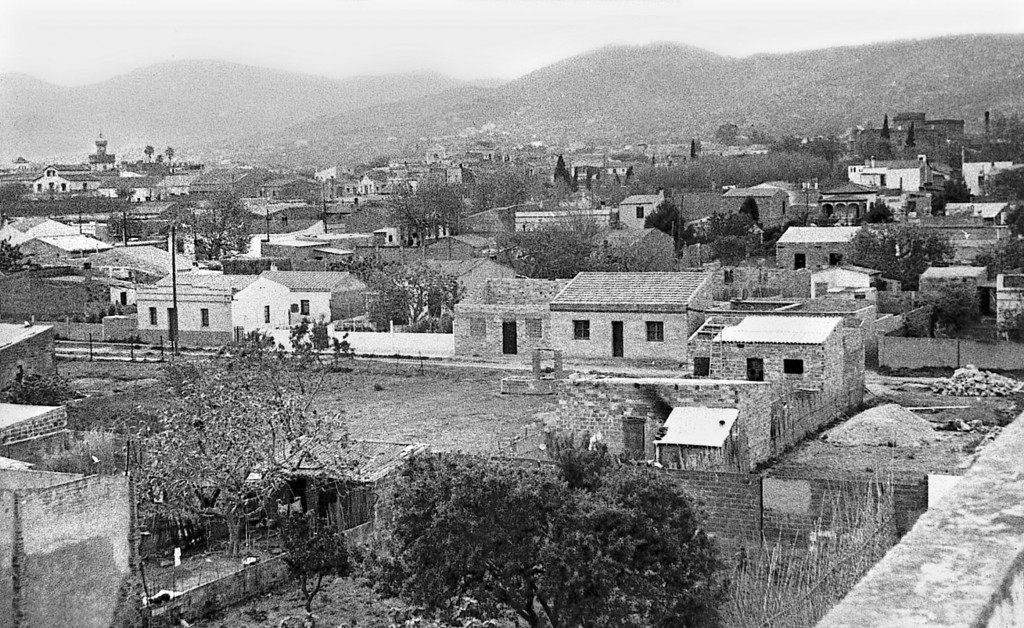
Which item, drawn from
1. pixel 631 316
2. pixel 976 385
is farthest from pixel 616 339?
pixel 976 385

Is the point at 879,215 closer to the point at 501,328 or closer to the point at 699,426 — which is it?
the point at 501,328

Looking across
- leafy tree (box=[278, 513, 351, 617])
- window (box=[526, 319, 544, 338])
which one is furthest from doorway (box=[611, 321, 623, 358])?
leafy tree (box=[278, 513, 351, 617])

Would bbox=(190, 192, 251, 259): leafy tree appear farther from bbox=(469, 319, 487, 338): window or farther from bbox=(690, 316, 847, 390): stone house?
bbox=(690, 316, 847, 390): stone house

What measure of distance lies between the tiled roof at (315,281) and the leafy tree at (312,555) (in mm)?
23467

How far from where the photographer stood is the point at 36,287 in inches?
1628

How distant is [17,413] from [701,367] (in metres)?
12.2

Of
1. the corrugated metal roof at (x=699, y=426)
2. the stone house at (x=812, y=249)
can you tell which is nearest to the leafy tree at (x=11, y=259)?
the stone house at (x=812, y=249)

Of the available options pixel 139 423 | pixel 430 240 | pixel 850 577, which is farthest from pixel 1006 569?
pixel 430 240

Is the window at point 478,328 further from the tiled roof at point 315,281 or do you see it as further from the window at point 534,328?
the tiled roof at point 315,281

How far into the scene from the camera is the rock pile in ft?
64.0

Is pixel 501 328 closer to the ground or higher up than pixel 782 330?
closer to the ground

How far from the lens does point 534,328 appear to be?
102 feet

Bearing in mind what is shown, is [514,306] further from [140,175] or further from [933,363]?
[140,175]

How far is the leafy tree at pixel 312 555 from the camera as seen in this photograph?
13.1 m
